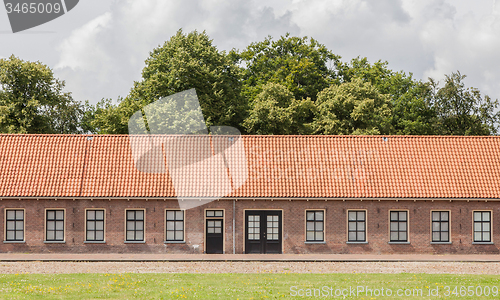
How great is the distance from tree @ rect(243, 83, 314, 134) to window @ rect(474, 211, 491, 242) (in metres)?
17.7

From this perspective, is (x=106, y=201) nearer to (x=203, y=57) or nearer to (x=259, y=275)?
(x=259, y=275)

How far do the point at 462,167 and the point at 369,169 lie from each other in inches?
179

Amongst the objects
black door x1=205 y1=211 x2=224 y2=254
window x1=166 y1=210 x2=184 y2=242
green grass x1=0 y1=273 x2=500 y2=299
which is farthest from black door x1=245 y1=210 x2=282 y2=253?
green grass x1=0 y1=273 x2=500 y2=299

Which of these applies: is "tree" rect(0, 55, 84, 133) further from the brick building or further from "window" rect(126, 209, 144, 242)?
"window" rect(126, 209, 144, 242)

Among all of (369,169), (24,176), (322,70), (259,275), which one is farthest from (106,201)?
(322,70)

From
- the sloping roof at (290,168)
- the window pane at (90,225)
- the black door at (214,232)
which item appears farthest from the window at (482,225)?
the window pane at (90,225)

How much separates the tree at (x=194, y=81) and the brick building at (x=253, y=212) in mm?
13419

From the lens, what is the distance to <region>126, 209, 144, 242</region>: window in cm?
2725

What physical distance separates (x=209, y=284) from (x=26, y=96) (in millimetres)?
32787

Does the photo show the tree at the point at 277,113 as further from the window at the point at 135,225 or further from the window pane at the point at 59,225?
the window pane at the point at 59,225

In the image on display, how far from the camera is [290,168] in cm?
2873

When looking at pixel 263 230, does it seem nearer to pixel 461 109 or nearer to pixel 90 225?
pixel 90 225

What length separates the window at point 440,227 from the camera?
1089 inches

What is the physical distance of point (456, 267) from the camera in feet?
76.4
